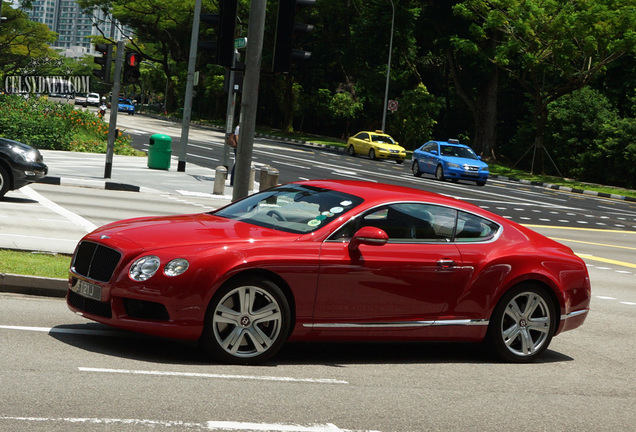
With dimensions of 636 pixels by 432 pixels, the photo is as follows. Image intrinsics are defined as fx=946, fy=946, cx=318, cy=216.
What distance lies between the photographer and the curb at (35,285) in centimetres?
875

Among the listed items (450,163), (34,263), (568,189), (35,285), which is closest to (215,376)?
(35,285)

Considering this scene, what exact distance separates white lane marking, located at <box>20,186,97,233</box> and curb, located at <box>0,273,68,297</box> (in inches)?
194

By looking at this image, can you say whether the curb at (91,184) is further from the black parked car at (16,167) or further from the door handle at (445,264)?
the door handle at (445,264)

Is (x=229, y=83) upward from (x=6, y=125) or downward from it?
upward

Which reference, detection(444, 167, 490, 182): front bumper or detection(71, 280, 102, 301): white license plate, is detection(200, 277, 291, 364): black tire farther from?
detection(444, 167, 490, 182): front bumper

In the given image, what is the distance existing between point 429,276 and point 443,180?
3078 cm

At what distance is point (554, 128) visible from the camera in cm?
4966

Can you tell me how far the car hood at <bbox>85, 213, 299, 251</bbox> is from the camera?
6691 mm

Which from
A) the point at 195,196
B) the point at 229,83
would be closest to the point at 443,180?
the point at 229,83

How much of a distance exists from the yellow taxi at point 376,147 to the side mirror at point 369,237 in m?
41.0

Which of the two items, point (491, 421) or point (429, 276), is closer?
point (491, 421)

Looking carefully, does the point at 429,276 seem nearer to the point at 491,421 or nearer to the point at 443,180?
the point at 491,421

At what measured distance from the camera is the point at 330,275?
6.98 m


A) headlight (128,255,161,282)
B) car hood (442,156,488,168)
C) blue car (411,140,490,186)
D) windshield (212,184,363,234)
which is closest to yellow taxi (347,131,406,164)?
blue car (411,140,490,186)
